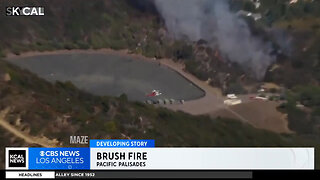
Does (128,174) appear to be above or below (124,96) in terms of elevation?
below

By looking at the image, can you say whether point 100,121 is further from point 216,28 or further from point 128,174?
point 216,28

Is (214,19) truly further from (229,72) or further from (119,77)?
(119,77)

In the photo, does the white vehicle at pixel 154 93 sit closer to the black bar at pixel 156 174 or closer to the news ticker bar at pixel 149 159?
the news ticker bar at pixel 149 159

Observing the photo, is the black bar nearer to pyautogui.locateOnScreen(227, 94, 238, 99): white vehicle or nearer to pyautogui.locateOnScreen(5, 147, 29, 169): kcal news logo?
pyautogui.locateOnScreen(5, 147, 29, 169): kcal news logo

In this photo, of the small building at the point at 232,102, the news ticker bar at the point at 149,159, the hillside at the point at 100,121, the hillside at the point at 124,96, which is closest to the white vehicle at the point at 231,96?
the small building at the point at 232,102

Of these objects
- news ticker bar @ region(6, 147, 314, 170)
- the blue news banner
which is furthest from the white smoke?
the blue news banner

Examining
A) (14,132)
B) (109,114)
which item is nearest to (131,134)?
(109,114)

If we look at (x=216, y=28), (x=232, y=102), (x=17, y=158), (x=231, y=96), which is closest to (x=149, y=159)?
(x=17, y=158)
